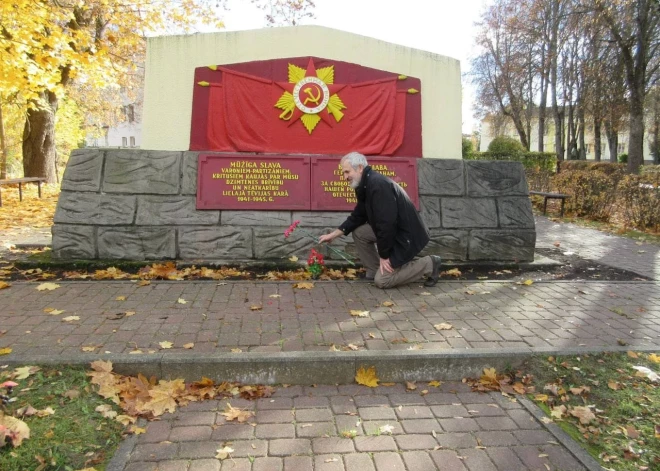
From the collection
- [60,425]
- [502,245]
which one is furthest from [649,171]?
[60,425]

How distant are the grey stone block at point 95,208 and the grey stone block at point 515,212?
16.0 feet

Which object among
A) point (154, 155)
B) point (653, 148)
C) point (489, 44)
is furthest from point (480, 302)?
point (653, 148)

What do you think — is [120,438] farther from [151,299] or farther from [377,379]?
[151,299]

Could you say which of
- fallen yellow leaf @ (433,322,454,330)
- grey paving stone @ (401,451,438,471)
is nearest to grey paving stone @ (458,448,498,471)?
grey paving stone @ (401,451,438,471)

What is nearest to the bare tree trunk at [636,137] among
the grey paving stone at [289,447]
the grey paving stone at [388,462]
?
the grey paving stone at [388,462]

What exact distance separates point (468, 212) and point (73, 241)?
512 cm

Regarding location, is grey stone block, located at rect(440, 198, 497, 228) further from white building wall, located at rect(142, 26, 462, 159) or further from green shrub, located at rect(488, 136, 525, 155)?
green shrub, located at rect(488, 136, 525, 155)

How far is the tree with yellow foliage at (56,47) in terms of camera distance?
10.7m

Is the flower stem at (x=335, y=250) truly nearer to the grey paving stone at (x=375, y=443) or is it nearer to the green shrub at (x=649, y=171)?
the grey paving stone at (x=375, y=443)

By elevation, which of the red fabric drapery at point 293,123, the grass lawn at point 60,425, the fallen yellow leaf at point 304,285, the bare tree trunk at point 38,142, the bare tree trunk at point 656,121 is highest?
the bare tree trunk at point 656,121

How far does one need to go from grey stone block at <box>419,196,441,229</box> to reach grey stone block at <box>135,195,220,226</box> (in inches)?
107

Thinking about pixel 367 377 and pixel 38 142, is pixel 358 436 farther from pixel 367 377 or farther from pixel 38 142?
pixel 38 142

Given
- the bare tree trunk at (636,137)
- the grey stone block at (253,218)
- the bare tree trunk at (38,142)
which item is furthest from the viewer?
the bare tree trunk at (636,137)

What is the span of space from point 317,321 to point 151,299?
175 centimetres
